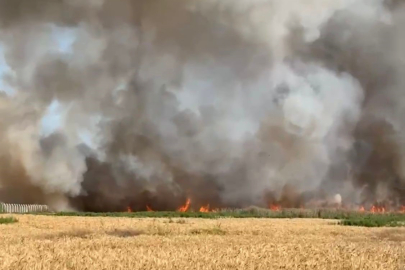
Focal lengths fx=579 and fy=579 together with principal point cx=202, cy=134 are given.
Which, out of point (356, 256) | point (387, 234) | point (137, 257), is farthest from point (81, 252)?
point (387, 234)

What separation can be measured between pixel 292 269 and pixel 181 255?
3.75 meters

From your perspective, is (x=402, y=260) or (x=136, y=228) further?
(x=136, y=228)

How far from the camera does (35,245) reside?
22.0 m

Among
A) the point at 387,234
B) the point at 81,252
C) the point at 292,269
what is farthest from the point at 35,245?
the point at 387,234

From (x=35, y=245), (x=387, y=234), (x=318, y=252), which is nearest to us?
(x=318, y=252)

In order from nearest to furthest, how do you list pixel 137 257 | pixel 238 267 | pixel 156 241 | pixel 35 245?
pixel 238 267, pixel 137 257, pixel 35 245, pixel 156 241

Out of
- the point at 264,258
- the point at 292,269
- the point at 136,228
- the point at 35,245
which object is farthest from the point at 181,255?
the point at 136,228

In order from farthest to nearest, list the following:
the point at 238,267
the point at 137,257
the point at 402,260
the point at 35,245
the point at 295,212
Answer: the point at 295,212, the point at 35,245, the point at 402,260, the point at 137,257, the point at 238,267

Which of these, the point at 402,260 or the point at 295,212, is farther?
the point at 295,212

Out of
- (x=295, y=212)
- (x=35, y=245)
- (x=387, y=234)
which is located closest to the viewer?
(x=35, y=245)

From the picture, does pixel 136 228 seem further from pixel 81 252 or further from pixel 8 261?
pixel 8 261

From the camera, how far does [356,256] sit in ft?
62.0

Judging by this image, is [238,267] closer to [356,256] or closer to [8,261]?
[356,256]

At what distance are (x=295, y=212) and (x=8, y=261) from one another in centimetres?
6730
